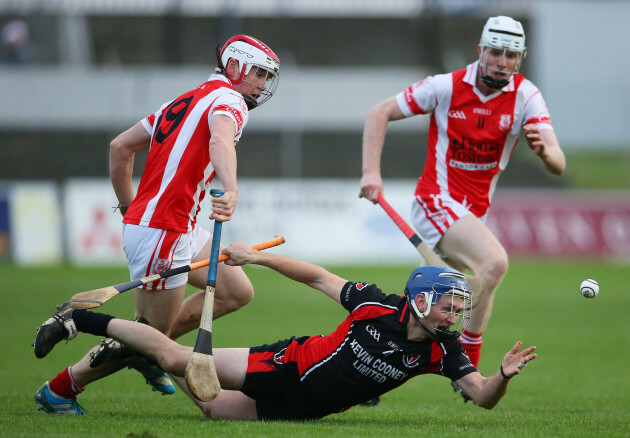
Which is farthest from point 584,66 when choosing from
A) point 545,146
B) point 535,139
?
point 535,139

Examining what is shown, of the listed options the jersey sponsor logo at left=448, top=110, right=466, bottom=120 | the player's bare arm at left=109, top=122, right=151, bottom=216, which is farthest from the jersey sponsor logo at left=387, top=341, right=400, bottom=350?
the jersey sponsor logo at left=448, top=110, right=466, bottom=120

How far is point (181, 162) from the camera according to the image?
551cm

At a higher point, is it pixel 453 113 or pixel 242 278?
pixel 453 113

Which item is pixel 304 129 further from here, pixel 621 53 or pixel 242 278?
pixel 242 278

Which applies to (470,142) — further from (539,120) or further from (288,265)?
(288,265)

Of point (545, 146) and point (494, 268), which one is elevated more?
point (545, 146)

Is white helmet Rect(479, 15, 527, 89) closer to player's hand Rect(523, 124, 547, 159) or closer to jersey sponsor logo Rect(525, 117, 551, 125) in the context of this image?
jersey sponsor logo Rect(525, 117, 551, 125)

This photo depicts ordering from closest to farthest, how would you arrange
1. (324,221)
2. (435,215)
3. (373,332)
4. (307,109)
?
(373,332) < (435,215) < (324,221) < (307,109)

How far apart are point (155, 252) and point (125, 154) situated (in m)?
0.85

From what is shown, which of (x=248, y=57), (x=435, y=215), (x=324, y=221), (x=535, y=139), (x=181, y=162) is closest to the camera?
(x=181, y=162)

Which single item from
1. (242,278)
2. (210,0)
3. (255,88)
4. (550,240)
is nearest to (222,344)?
(242,278)

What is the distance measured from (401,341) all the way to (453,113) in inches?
90.7

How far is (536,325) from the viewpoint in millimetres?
11781

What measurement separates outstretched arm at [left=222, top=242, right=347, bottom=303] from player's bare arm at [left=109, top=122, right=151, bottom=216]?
1104 millimetres
